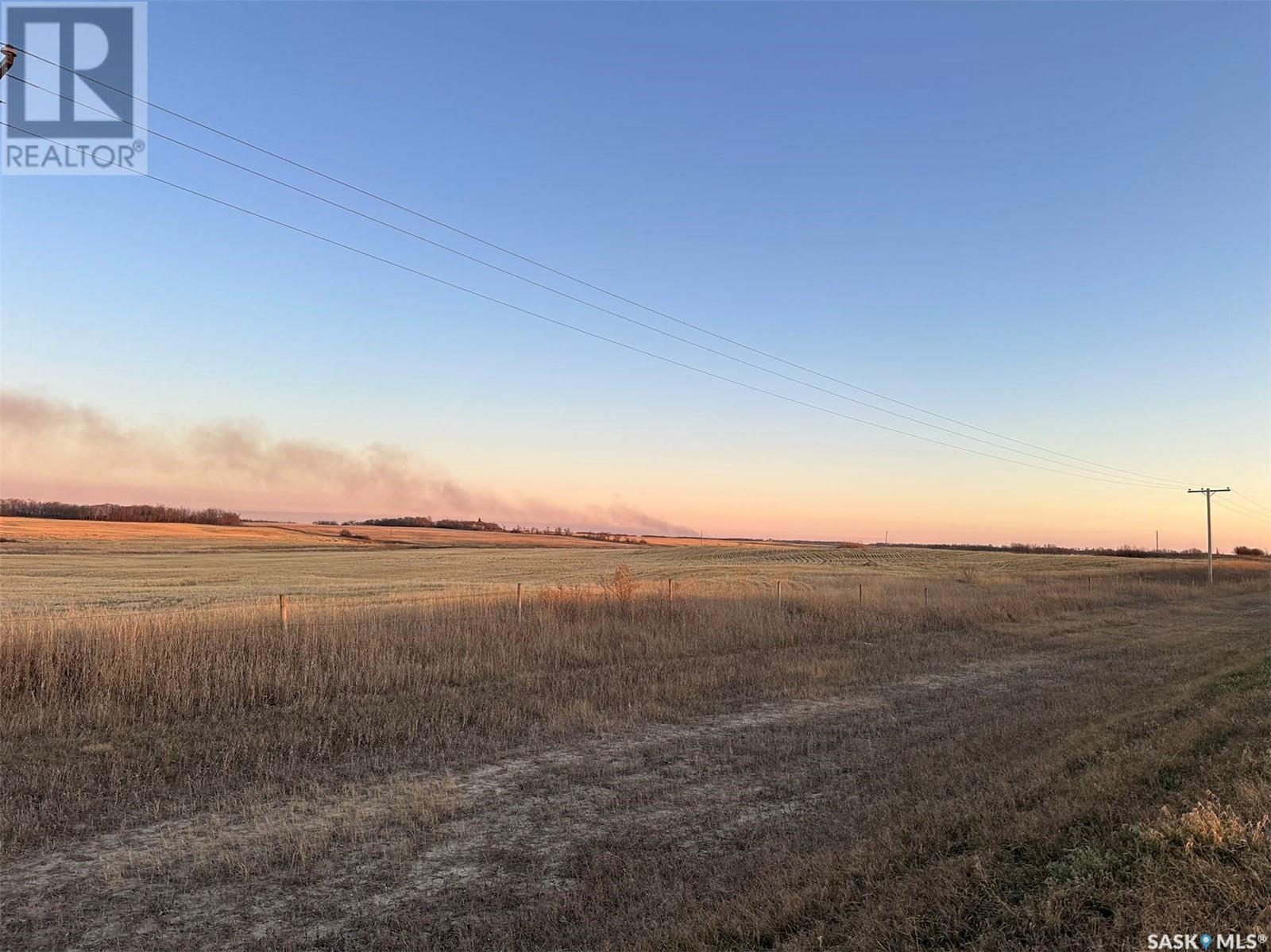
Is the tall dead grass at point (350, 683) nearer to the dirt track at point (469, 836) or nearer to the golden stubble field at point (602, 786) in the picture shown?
the golden stubble field at point (602, 786)

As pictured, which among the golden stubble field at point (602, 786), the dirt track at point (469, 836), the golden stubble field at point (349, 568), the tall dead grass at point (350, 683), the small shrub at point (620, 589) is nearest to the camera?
the golden stubble field at point (602, 786)

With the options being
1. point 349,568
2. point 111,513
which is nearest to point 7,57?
point 349,568

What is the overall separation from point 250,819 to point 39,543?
3424 inches

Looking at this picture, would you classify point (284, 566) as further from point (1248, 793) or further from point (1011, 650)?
point (1248, 793)

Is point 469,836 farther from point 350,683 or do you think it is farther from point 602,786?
point 350,683

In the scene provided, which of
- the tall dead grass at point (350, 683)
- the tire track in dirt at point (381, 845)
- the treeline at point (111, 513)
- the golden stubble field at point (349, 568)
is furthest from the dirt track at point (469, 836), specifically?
the treeline at point (111, 513)

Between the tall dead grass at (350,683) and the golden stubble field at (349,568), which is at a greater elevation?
the tall dead grass at (350,683)

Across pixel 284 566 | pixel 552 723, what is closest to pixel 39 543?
pixel 284 566

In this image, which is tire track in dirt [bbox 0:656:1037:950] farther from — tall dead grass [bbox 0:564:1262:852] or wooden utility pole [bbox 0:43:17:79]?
wooden utility pole [bbox 0:43:17:79]

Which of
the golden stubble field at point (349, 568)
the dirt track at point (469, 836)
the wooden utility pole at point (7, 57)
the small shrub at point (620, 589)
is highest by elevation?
the wooden utility pole at point (7, 57)

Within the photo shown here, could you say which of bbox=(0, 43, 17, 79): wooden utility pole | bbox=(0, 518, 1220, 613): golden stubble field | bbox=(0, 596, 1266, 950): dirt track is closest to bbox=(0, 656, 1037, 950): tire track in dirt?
bbox=(0, 596, 1266, 950): dirt track

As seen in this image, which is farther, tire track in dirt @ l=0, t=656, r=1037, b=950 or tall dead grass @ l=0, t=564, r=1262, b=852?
tall dead grass @ l=0, t=564, r=1262, b=852

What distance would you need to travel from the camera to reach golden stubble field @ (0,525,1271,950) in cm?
479

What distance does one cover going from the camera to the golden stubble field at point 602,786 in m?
4.79
